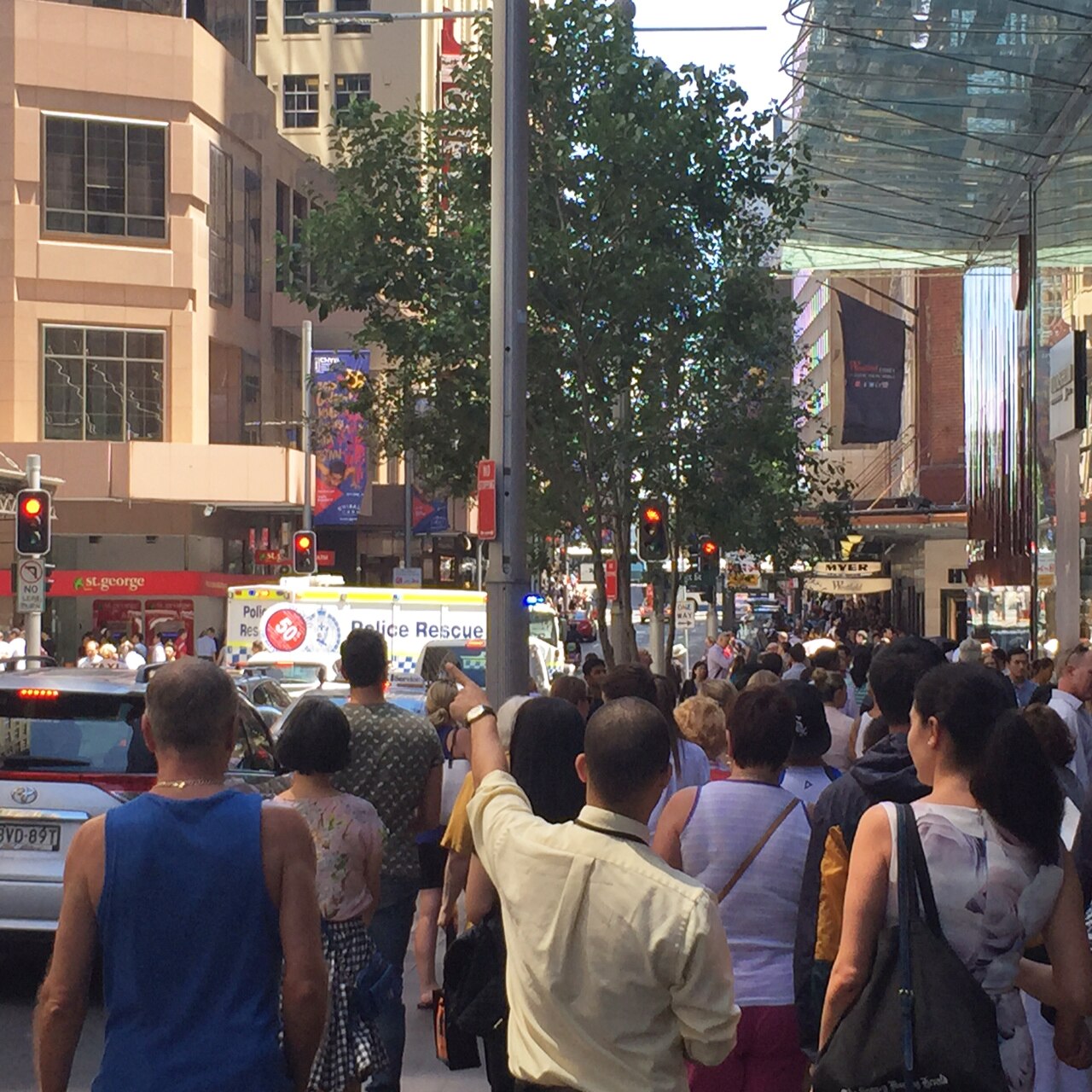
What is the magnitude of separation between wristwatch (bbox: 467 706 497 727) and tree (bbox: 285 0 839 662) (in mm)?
13896

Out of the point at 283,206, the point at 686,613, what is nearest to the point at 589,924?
the point at 686,613

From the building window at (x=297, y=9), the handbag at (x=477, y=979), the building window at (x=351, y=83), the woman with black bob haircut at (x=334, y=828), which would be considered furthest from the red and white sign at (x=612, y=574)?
the building window at (x=297, y=9)

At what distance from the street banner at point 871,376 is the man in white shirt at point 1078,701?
2376 cm

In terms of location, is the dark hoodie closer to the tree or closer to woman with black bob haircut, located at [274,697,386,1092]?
woman with black bob haircut, located at [274,697,386,1092]

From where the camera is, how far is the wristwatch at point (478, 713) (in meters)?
4.73

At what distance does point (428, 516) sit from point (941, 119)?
106 ft

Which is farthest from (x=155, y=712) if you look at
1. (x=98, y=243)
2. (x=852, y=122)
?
(x=98, y=243)

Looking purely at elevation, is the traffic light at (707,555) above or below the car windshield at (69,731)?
above

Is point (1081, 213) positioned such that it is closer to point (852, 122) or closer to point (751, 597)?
point (852, 122)

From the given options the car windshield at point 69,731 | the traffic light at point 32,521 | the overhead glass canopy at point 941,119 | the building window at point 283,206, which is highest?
the building window at point 283,206

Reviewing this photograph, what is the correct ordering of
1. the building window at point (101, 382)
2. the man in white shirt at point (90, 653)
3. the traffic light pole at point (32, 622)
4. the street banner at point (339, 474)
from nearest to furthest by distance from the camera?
1. the traffic light pole at point (32, 622)
2. the man in white shirt at point (90, 653)
3. the building window at point (101, 382)
4. the street banner at point (339, 474)

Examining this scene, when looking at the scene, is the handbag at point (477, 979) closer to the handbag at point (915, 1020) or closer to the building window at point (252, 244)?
the handbag at point (915, 1020)

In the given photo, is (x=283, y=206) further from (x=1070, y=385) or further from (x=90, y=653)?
(x=1070, y=385)

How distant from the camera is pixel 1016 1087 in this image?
13.3ft
